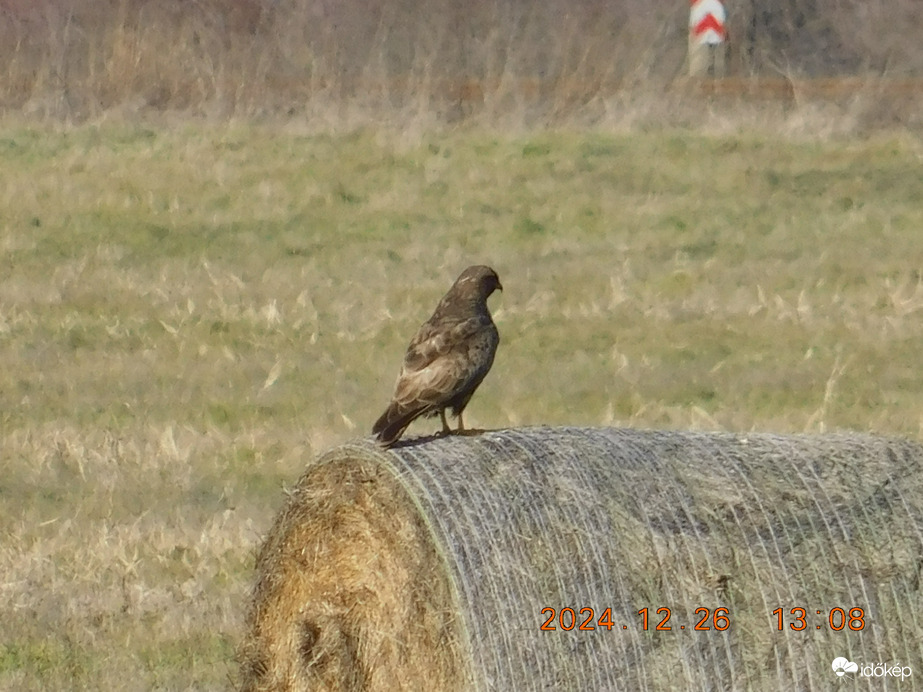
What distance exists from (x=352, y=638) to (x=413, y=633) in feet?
1.70

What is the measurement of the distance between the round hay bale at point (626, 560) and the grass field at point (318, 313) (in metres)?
1.35

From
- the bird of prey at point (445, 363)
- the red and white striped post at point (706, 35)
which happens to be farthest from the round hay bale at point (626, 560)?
the red and white striped post at point (706, 35)

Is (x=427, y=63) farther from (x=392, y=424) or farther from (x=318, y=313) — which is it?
(x=392, y=424)

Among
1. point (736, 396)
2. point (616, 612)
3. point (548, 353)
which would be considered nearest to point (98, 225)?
point (548, 353)

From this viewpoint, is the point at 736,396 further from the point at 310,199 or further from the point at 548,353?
the point at 310,199

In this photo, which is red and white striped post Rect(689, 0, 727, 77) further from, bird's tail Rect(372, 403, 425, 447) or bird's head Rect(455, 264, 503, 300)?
bird's tail Rect(372, 403, 425, 447)

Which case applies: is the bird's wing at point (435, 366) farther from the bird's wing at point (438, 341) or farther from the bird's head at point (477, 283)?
the bird's head at point (477, 283)

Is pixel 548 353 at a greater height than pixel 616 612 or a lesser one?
lesser

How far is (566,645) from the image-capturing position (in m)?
5.79

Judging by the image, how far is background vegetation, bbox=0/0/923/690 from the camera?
988cm

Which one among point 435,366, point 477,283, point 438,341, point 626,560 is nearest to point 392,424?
point 435,366

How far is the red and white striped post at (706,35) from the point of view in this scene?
2217 centimetres

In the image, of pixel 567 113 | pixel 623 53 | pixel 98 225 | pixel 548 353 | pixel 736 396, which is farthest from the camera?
pixel 623 53

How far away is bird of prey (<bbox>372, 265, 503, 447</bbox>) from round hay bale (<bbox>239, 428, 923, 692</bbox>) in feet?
0.84
